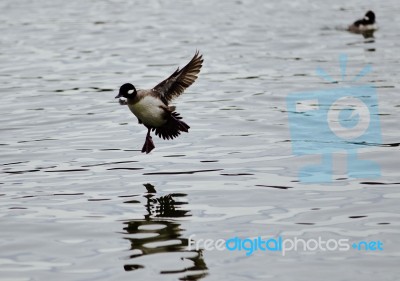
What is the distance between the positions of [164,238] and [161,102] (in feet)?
10.0

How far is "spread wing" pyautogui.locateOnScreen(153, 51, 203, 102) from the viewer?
37.2ft

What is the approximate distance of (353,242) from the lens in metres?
8.30

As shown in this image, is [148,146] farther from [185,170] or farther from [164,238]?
[164,238]

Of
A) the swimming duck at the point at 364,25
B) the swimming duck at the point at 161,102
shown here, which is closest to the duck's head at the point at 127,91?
the swimming duck at the point at 161,102

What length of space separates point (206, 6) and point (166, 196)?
23048 mm

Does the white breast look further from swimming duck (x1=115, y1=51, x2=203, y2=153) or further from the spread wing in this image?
the spread wing

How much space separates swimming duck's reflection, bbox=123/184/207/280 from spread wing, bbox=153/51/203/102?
1.87 meters

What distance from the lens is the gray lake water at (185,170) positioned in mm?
7918

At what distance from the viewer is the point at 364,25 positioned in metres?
25.4

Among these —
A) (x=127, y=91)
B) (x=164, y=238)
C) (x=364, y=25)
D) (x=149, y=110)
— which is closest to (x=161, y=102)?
(x=149, y=110)

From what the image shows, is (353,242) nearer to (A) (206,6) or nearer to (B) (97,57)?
(B) (97,57)

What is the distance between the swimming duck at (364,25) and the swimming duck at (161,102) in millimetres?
14831

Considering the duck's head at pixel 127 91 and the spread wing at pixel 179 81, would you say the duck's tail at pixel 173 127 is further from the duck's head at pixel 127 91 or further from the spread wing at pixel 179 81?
Result: the duck's head at pixel 127 91

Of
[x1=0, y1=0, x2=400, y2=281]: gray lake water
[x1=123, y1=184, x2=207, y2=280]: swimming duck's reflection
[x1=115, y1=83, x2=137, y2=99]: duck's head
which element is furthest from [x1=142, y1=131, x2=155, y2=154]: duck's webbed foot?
[x1=123, y1=184, x2=207, y2=280]: swimming duck's reflection
